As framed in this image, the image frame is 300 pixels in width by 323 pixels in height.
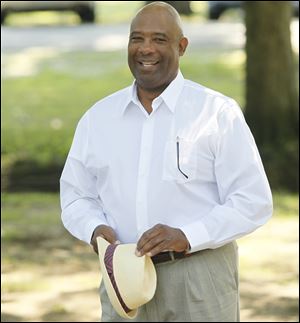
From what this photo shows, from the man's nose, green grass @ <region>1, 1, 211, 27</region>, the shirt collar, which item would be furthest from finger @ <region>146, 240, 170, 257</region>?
green grass @ <region>1, 1, 211, 27</region>

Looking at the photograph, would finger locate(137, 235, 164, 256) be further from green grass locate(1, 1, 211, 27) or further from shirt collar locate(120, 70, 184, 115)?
green grass locate(1, 1, 211, 27)

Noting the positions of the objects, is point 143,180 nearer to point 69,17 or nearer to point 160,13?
point 160,13

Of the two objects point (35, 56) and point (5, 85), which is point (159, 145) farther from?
point (35, 56)

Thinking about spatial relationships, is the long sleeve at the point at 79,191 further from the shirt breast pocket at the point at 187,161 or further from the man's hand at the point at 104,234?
the shirt breast pocket at the point at 187,161

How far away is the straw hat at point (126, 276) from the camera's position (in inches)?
130

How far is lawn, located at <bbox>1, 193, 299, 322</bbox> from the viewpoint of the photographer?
639 centimetres

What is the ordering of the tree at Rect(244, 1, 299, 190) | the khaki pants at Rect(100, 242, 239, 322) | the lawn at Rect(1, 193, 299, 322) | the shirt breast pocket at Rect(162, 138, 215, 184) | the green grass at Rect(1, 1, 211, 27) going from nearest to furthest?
the shirt breast pocket at Rect(162, 138, 215, 184) → the khaki pants at Rect(100, 242, 239, 322) → the lawn at Rect(1, 193, 299, 322) → the tree at Rect(244, 1, 299, 190) → the green grass at Rect(1, 1, 211, 27)

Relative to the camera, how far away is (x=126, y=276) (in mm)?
3330

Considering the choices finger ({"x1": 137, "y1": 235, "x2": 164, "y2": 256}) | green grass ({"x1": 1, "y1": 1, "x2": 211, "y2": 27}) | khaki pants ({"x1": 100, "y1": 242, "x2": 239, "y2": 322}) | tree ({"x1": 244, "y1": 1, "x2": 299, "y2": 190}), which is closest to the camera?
finger ({"x1": 137, "y1": 235, "x2": 164, "y2": 256})

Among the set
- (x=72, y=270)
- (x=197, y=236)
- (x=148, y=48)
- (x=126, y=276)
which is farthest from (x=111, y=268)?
(x=72, y=270)

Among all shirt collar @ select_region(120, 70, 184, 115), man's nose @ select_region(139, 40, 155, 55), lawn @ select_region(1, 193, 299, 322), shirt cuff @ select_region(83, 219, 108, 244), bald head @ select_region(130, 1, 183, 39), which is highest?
bald head @ select_region(130, 1, 183, 39)

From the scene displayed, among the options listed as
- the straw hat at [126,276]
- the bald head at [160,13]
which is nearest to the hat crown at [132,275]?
the straw hat at [126,276]

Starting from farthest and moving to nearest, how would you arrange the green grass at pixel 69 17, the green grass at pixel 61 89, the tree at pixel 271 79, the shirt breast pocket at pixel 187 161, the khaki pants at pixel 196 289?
the green grass at pixel 69 17, the green grass at pixel 61 89, the tree at pixel 271 79, the khaki pants at pixel 196 289, the shirt breast pocket at pixel 187 161

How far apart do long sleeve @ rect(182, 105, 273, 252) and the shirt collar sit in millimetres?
167
